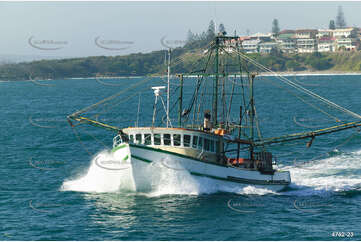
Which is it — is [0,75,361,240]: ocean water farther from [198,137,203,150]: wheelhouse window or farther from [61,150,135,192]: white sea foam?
[198,137,203,150]: wheelhouse window

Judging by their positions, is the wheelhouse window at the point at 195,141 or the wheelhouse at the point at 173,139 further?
the wheelhouse window at the point at 195,141

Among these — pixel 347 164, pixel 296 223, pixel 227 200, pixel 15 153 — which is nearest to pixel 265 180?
pixel 227 200

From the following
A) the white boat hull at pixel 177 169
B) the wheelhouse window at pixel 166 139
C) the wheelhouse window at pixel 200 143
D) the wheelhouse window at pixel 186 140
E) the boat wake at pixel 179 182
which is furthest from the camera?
the wheelhouse window at pixel 200 143

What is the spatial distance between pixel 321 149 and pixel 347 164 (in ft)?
30.5

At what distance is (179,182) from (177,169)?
4.23ft

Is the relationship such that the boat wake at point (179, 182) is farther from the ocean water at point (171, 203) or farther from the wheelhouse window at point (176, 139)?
the wheelhouse window at point (176, 139)

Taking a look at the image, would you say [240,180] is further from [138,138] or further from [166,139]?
[138,138]

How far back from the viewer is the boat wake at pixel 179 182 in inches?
1674

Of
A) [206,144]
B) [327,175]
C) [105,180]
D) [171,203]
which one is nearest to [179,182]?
[171,203]

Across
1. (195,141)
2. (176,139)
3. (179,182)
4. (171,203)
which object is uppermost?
(176,139)

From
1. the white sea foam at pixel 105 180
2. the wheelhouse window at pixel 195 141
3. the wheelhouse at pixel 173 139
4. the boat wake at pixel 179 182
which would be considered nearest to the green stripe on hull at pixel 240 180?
the boat wake at pixel 179 182

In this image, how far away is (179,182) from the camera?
4275cm

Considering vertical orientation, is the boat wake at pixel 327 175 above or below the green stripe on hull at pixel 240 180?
below

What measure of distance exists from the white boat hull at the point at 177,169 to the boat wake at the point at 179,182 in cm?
17
